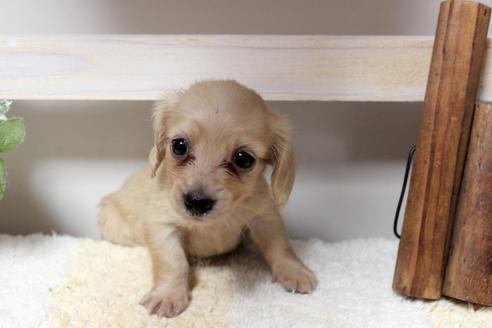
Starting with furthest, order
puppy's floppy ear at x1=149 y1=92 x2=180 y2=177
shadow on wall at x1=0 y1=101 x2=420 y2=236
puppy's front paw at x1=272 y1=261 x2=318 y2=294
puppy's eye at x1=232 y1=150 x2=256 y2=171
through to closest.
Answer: shadow on wall at x1=0 y1=101 x2=420 y2=236 → puppy's front paw at x1=272 y1=261 x2=318 y2=294 → puppy's floppy ear at x1=149 y1=92 x2=180 y2=177 → puppy's eye at x1=232 y1=150 x2=256 y2=171

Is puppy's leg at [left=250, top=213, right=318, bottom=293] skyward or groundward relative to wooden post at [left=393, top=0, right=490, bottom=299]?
groundward

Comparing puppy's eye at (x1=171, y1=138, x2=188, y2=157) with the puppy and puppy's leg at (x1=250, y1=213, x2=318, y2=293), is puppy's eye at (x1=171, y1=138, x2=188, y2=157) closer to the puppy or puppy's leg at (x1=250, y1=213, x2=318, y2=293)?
the puppy

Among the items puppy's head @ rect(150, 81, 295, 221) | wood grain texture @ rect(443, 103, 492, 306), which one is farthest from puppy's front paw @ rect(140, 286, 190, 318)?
wood grain texture @ rect(443, 103, 492, 306)

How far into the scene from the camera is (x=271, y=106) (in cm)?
217

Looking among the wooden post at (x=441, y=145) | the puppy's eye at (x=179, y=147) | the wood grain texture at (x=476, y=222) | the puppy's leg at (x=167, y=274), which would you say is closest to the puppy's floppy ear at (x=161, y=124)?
the puppy's eye at (x=179, y=147)

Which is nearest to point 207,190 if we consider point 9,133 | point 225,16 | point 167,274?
point 167,274

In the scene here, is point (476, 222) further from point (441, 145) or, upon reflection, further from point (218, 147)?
point (218, 147)

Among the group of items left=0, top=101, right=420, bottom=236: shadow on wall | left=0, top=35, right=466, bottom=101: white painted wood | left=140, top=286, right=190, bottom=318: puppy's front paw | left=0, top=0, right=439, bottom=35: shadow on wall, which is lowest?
left=140, top=286, right=190, bottom=318: puppy's front paw

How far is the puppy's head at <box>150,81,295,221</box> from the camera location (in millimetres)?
1539

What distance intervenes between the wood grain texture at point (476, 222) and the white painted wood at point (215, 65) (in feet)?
0.58

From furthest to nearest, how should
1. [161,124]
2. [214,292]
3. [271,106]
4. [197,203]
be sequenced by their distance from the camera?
[271,106], [214,292], [161,124], [197,203]

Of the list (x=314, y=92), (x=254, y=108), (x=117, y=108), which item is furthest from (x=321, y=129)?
(x=117, y=108)

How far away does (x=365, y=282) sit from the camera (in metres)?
1.90

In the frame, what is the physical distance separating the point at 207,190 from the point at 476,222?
2.67 ft
